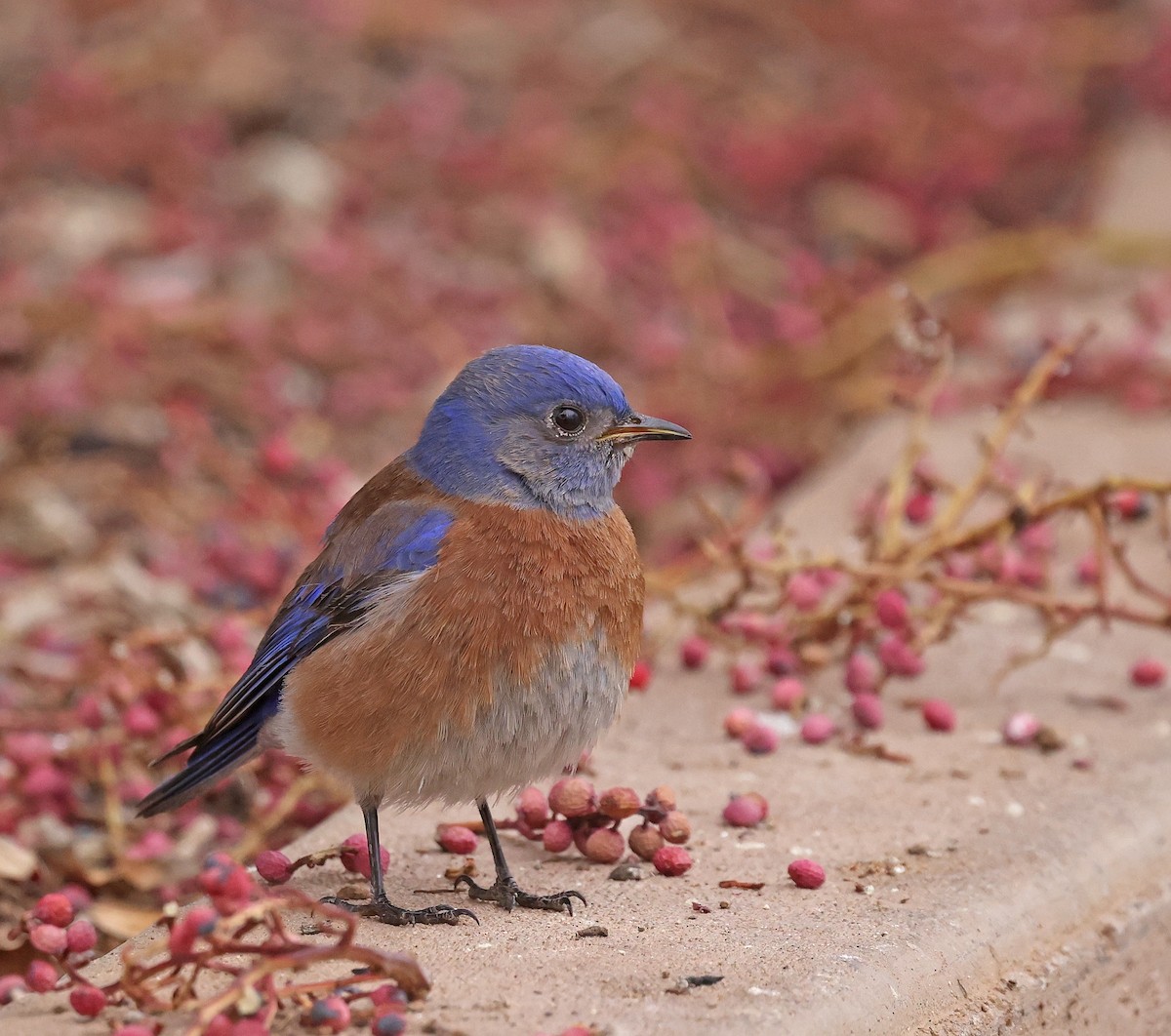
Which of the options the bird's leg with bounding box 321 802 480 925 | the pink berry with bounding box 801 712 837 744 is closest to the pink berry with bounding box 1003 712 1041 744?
the pink berry with bounding box 801 712 837 744

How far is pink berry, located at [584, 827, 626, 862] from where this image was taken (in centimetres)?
331

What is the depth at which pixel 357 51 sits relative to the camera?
8648 millimetres

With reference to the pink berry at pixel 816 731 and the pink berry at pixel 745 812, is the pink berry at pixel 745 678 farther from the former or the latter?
the pink berry at pixel 745 812

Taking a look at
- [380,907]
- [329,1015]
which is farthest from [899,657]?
[329,1015]

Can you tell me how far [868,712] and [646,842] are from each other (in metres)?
0.95

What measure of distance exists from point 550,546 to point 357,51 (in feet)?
19.8

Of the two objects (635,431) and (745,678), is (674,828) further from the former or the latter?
(745,678)

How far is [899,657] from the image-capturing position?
419cm

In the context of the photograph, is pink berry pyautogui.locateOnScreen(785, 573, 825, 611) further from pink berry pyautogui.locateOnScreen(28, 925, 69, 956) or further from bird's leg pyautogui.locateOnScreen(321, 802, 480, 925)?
pink berry pyautogui.locateOnScreen(28, 925, 69, 956)

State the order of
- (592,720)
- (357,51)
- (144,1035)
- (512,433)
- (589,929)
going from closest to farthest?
(144,1035)
(589,929)
(592,720)
(512,433)
(357,51)

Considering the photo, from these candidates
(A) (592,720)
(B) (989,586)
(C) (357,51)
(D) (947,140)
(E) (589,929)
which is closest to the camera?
(E) (589,929)

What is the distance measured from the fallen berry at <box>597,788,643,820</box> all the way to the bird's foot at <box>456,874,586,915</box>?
0.59 ft

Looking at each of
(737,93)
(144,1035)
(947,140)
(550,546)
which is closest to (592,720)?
(550,546)

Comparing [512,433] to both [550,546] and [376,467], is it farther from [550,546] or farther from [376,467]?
[376,467]
